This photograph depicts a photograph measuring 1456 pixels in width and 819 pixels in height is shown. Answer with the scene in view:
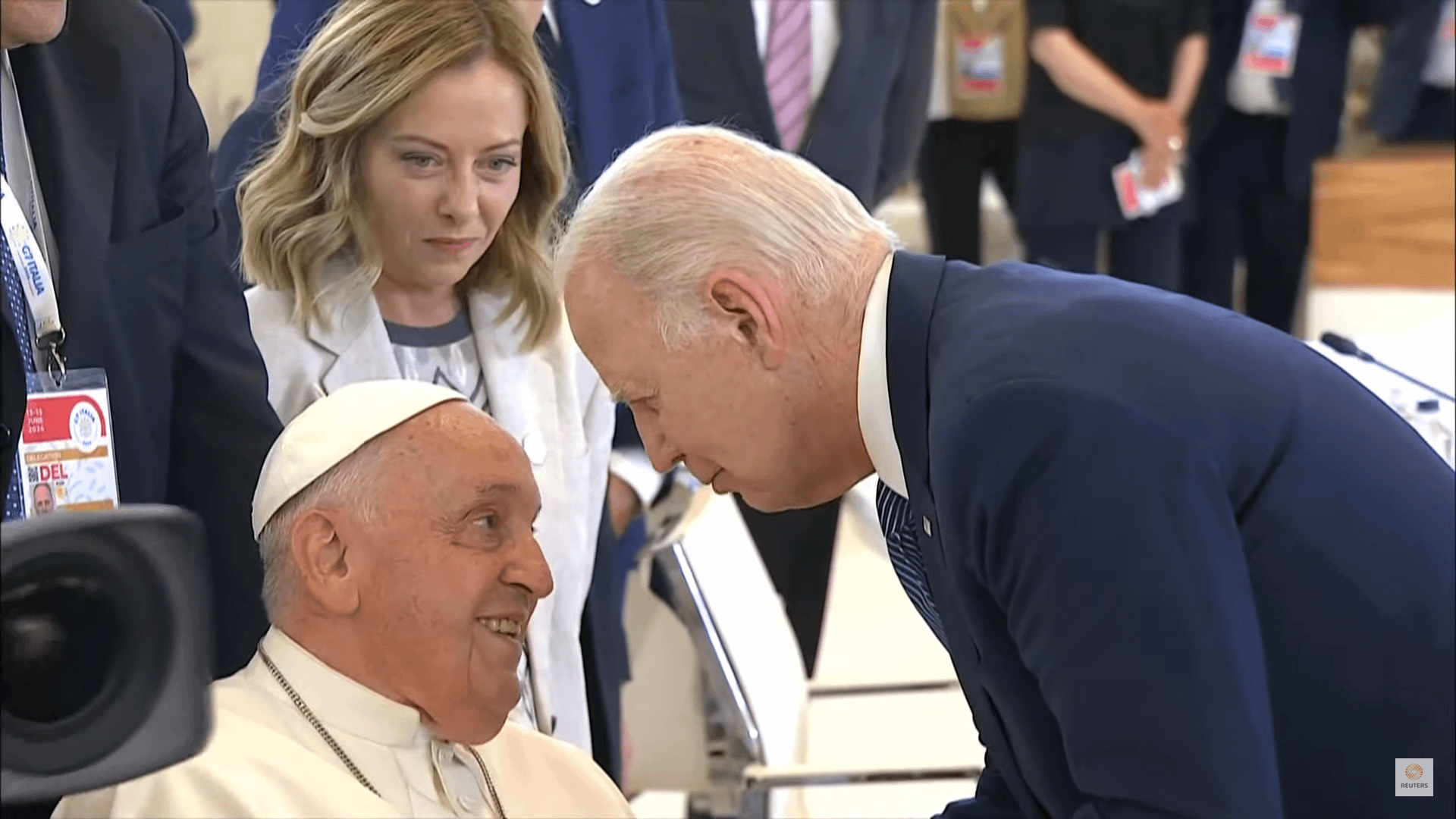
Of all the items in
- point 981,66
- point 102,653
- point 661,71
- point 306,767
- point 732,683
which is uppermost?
point 661,71

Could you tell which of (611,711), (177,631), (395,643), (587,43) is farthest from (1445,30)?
(177,631)

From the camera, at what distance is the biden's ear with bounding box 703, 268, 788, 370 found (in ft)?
5.40

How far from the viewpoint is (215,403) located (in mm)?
2221

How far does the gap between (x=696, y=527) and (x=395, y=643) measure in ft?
4.32

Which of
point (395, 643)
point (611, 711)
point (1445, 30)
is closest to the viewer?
point (395, 643)

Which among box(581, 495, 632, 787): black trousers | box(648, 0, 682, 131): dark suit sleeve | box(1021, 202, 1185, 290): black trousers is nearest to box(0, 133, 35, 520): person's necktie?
box(581, 495, 632, 787): black trousers

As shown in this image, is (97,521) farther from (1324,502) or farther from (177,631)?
(1324,502)

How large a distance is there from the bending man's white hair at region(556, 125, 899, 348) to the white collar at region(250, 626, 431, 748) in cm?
68

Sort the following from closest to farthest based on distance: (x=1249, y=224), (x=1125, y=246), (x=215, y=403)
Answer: (x=215, y=403), (x=1125, y=246), (x=1249, y=224)

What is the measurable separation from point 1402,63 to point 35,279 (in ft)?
16.3

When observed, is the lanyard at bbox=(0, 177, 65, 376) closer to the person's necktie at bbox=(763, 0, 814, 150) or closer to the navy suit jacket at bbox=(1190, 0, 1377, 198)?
the person's necktie at bbox=(763, 0, 814, 150)

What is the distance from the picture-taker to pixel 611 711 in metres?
2.96

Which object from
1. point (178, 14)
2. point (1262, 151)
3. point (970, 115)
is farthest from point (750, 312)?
point (1262, 151)

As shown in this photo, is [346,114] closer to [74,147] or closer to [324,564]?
[74,147]
